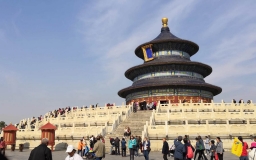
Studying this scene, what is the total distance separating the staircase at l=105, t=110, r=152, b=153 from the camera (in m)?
21.5

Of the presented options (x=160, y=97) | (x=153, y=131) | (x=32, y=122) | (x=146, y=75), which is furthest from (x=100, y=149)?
(x=146, y=75)

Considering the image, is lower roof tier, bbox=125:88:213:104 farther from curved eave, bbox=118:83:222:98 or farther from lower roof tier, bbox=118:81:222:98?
curved eave, bbox=118:83:222:98

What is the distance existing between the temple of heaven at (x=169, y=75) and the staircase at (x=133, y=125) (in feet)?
46.8

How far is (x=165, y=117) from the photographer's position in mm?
24047

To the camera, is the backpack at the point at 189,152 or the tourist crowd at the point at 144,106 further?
the tourist crowd at the point at 144,106

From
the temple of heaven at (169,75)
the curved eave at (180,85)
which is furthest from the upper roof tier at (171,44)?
the curved eave at (180,85)

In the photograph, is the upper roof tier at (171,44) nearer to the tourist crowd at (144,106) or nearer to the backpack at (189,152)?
the tourist crowd at (144,106)

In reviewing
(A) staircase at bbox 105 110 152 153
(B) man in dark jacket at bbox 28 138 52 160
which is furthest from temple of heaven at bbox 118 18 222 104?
(B) man in dark jacket at bbox 28 138 52 160

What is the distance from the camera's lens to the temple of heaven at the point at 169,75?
43.4 meters

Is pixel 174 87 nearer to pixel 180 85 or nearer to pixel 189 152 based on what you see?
pixel 180 85

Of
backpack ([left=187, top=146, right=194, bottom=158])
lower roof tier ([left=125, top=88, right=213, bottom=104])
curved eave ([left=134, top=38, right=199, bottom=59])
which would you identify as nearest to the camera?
backpack ([left=187, top=146, right=194, bottom=158])

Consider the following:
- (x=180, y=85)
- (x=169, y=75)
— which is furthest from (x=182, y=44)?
(x=180, y=85)

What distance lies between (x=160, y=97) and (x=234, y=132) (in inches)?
938

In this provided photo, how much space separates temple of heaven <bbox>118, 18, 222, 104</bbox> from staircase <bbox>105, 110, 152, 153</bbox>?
46.8 feet
